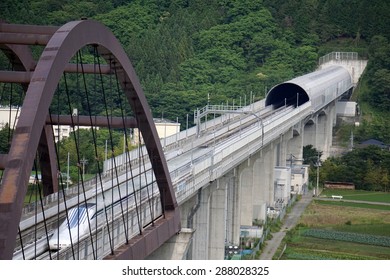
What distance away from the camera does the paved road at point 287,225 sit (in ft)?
90.3

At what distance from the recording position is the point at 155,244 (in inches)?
678

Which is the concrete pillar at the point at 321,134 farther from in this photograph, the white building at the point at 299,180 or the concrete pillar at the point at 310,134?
the white building at the point at 299,180

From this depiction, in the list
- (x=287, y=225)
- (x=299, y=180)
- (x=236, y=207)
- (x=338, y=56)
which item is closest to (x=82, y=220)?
(x=236, y=207)

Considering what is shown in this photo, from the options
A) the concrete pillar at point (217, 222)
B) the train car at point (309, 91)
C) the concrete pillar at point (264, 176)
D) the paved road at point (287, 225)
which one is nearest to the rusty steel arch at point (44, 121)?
the concrete pillar at point (217, 222)

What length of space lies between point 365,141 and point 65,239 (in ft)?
100

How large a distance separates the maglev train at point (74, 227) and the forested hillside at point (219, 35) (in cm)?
3030

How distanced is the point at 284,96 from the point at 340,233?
17.6m

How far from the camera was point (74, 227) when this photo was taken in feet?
56.0

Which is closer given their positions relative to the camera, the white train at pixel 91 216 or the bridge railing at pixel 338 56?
the white train at pixel 91 216

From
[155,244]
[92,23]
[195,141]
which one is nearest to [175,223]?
[155,244]

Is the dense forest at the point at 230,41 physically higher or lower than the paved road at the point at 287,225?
higher

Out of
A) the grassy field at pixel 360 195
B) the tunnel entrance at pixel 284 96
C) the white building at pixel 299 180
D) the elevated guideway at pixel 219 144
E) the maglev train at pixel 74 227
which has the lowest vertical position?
the grassy field at pixel 360 195

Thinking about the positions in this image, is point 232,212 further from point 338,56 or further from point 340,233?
point 338,56
